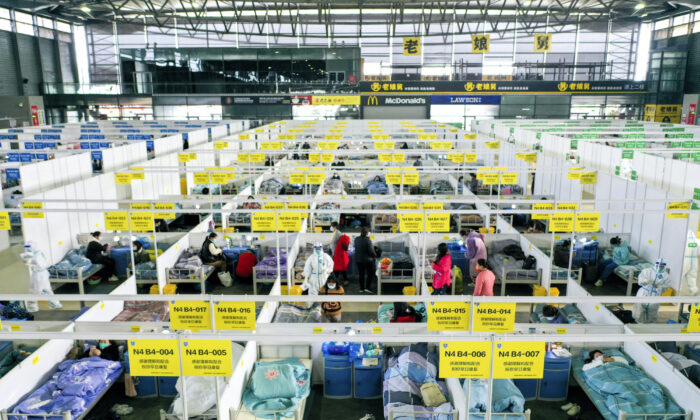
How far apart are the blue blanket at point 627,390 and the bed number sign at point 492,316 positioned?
2.50 meters

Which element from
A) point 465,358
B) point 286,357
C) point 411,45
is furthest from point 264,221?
point 411,45

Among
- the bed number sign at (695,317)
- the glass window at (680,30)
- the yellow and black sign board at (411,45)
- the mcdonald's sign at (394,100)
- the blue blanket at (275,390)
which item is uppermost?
the glass window at (680,30)

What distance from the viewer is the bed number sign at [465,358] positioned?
372 centimetres

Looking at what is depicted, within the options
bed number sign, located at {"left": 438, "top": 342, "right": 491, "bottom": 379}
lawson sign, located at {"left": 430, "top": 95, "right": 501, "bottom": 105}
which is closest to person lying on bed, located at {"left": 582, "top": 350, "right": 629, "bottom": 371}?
bed number sign, located at {"left": 438, "top": 342, "right": 491, "bottom": 379}

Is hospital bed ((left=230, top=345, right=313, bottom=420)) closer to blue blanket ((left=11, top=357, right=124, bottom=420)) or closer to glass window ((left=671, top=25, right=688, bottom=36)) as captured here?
blue blanket ((left=11, top=357, right=124, bottom=420))

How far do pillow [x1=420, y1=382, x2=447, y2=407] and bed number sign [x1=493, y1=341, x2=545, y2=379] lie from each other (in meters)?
2.49

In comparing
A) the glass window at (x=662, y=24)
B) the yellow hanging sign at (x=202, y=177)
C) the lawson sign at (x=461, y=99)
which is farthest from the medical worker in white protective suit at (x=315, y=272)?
the glass window at (x=662, y=24)

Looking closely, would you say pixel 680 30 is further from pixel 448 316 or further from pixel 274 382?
pixel 274 382

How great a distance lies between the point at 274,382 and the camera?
6.28 meters

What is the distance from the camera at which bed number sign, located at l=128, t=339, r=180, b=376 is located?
383cm

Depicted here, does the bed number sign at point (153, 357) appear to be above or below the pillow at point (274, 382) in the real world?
above

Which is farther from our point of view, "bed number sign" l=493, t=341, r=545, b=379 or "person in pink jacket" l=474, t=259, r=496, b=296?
"person in pink jacket" l=474, t=259, r=496, b=296

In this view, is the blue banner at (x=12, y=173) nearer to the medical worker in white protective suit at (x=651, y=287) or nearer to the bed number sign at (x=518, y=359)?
the bed number sign at (x=518, y=359)

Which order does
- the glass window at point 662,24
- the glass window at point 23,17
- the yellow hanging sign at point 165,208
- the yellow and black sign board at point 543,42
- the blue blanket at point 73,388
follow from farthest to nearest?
the glass window at point 662,24, the glass window at point 23,17, the yellow and black sign board at point 543,42, the yellow hanging sign at point 165,208, the blue blanket at point 73,388
